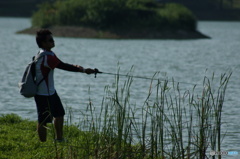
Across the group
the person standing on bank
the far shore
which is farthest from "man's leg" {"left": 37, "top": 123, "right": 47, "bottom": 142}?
the far shore

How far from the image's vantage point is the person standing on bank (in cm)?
946

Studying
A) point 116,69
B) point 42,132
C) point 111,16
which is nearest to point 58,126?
point 42,132

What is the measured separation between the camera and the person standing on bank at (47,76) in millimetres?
9461

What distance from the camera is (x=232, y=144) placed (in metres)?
11.5

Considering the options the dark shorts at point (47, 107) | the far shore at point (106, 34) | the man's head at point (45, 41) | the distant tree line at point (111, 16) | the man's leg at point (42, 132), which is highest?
the man's head at point (45, 41)

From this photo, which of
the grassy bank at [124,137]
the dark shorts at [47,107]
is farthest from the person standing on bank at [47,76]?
the grassy bank at [124,137]

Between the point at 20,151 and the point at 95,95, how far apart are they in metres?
8.79

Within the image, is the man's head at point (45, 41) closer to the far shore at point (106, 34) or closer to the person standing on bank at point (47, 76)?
the person standing on bank at point (47, 76)

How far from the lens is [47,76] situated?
9.51 m

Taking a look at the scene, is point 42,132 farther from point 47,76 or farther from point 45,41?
point 45,41

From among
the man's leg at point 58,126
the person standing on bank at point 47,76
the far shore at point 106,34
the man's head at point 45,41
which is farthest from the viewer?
the far shore at point 106,34

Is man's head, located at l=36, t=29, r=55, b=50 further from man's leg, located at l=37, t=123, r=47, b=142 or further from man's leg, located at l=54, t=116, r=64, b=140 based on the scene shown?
man's leg, located at l=37, t=123, r=47, b=142

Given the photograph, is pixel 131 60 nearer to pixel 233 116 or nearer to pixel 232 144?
pixel 233 116

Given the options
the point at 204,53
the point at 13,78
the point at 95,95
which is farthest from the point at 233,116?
the point at 204,53
